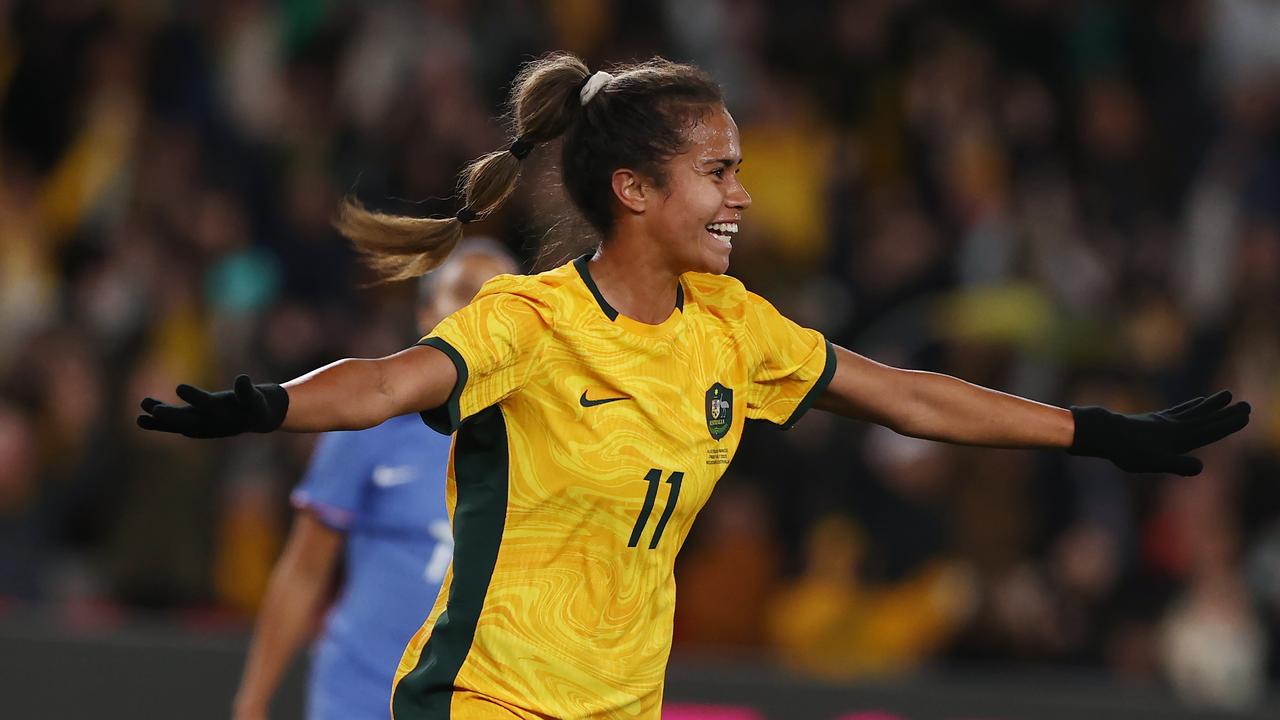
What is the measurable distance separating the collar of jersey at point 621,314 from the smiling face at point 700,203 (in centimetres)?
9

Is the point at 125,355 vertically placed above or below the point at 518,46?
below

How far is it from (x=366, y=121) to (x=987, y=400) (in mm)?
6738

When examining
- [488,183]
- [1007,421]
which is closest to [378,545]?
[488,183]

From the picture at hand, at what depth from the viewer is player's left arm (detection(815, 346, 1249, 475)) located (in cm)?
358

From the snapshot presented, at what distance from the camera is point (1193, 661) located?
699cm

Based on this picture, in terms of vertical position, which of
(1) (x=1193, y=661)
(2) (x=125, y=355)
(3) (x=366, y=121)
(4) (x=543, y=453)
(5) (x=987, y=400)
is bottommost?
(4) (x=543, y=453)

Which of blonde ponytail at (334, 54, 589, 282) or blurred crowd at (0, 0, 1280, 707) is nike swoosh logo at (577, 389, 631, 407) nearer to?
blonde ponytail at (334, 54, 589, 282)

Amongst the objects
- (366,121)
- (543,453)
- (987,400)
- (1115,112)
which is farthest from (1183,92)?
(543,453)

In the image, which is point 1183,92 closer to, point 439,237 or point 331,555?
point 331,555

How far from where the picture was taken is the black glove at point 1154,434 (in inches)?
141

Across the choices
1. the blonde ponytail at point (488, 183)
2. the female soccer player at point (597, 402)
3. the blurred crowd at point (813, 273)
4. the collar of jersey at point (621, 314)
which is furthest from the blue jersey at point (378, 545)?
the blurred crowd at point (813, 273)

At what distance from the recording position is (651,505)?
10.8ft

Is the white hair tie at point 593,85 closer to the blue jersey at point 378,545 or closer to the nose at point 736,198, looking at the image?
the nose at point 736,198

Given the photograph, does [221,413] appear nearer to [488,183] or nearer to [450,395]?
[450,395]
